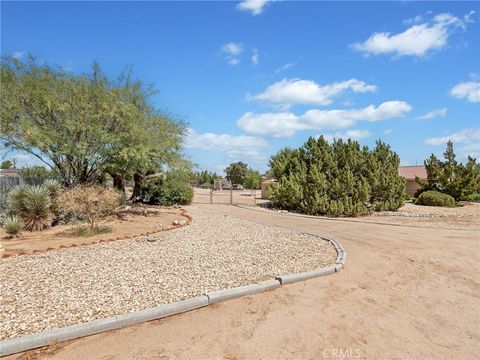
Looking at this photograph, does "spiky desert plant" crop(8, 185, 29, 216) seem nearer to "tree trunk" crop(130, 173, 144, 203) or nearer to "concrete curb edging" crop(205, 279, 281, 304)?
"tree trunk" crop(130, 173, 144, 203)

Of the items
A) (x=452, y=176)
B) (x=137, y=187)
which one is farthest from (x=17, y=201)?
(x=452, y=176)

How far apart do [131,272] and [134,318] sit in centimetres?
169

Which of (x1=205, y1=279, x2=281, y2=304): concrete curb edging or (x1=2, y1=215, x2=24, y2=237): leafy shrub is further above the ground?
(x1=2, y1=215, x2=24, y2=237): leafy shrub

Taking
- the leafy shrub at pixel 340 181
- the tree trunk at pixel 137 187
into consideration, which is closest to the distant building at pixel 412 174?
the leafy shrub at pixel 340 181

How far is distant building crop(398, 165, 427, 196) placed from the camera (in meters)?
33.3

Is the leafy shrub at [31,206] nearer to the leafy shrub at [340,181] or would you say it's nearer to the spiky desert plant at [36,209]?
the spiky desert plant at [36,209]

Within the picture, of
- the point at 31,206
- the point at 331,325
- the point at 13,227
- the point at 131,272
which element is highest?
the point at 31,206

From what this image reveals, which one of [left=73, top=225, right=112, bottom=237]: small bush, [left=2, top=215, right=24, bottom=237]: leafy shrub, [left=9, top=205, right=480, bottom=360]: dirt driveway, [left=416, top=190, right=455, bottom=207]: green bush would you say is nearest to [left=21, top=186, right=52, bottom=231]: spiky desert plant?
[left=2, top=215, right=24, bottom=237]: leafy shrub

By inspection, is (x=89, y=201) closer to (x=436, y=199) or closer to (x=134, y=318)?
(x=134, y=318)

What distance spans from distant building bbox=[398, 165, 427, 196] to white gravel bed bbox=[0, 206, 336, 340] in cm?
2987

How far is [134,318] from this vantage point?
12.1 ft

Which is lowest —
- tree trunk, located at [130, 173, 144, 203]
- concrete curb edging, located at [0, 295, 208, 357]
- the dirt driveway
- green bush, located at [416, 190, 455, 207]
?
the dirt driveway

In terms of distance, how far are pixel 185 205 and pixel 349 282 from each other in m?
13.9

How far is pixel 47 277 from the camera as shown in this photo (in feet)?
16.1
